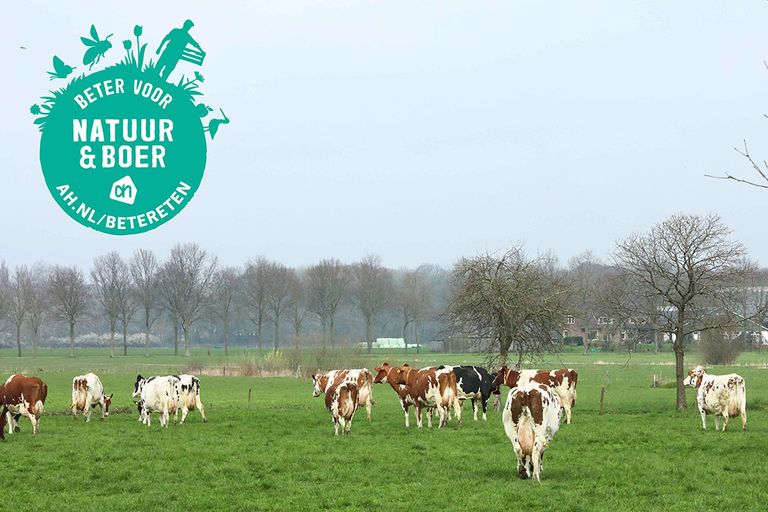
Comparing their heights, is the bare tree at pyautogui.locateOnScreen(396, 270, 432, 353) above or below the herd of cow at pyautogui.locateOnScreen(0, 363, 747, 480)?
above

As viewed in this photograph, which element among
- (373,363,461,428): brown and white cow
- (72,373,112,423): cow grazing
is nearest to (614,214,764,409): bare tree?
(373,363,461,428): brown and white cow

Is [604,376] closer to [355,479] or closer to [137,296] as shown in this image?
[355,479]

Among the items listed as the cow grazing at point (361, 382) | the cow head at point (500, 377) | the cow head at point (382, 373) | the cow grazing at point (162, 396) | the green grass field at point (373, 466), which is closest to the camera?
the green grass field at point (373, 466)

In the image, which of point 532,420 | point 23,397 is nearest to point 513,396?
point 532,420

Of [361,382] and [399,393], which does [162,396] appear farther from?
[399,393]

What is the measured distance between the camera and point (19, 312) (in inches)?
4621

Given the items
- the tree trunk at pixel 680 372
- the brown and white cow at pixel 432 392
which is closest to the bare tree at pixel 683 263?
the tree trunk at pixel 680 372

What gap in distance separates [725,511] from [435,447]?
27.9ft

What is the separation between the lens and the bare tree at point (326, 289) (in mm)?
121812

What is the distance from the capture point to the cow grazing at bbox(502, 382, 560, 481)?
1564 centimetres

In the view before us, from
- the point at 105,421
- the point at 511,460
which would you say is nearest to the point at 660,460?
the point at 511,460

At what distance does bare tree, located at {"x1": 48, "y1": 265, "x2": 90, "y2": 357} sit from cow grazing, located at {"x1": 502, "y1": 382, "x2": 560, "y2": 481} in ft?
329

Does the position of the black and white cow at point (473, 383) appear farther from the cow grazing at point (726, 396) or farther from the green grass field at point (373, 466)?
the cow grazing at point (726, 396)

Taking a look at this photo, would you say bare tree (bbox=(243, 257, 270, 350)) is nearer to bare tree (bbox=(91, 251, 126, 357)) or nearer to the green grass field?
bare tree (bbox=(91, 251, 126, 357))
